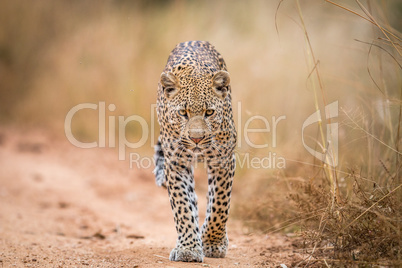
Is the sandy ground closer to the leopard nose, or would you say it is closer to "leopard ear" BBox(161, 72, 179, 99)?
the leopard nose

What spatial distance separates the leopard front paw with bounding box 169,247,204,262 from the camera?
5207 millimetres

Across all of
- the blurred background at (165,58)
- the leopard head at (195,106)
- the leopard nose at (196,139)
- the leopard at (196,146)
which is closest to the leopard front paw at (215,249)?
the leopard at (196,146)

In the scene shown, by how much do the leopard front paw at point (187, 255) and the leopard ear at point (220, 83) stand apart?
174 cm

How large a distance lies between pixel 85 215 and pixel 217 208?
372cm

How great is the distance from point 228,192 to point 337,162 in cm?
133

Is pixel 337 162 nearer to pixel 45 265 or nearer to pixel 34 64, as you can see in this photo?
pixel 45 265

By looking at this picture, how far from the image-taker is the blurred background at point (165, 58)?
32.0 feet

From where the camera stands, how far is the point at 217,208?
5637 mm

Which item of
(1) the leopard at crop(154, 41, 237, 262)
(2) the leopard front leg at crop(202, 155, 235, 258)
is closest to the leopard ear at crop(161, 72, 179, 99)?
(1) the leopard at crop(154, 41, 237, 262)

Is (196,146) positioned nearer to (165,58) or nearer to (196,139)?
(196,139)

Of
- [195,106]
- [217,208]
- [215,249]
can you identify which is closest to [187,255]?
[215,249]
